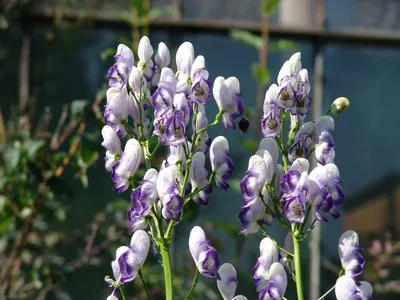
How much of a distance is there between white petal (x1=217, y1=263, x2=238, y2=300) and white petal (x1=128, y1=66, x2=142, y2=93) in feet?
1.13

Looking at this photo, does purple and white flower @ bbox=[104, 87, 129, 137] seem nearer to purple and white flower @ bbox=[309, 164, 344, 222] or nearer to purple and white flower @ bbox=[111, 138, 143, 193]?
purple and white flower @ bbox=[111, 138, 143, 193]

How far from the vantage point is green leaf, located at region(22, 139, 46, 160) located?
2791 mm

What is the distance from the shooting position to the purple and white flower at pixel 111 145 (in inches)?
55.7

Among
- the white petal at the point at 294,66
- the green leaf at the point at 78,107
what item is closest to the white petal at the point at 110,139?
the white petal at the point at 294,66

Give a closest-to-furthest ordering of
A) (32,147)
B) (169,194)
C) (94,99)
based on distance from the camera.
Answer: (169,194) → (32,147) → (94,99)

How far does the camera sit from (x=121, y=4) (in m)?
4.40

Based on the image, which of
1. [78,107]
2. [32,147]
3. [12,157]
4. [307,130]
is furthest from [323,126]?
[12,157]

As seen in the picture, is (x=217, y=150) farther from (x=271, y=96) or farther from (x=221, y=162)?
(x=271, y=96)

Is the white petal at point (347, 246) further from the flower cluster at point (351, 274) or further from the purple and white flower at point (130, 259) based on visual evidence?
the purple and white flower at point (130, 259)

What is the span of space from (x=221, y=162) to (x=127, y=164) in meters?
0.16

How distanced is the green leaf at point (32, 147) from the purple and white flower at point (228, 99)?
58.5 inches

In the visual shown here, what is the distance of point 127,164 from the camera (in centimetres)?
138

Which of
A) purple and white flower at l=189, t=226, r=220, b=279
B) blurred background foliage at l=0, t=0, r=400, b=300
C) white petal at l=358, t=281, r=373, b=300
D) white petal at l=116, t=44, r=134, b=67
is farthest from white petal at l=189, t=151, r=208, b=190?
blurred background foliage at l=0, t=0, r=400, b=300

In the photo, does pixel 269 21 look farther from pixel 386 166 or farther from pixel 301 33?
pixel 386 166
